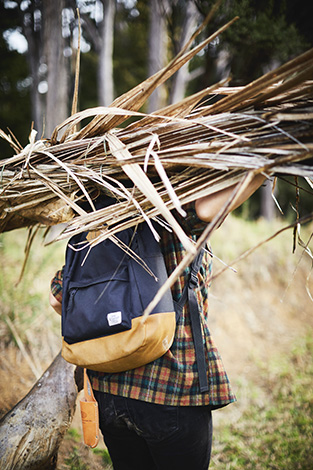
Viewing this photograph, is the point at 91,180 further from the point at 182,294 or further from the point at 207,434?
the point at 207,434

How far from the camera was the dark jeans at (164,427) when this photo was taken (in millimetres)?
1098

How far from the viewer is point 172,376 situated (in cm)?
111

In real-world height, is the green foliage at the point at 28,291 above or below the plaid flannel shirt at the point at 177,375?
above

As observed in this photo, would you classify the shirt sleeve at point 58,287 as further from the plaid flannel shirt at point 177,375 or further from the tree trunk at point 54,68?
the tree trunk at point 54,68

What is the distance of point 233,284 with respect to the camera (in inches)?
175

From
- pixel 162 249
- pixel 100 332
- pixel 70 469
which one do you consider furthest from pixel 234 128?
pixel 70 469

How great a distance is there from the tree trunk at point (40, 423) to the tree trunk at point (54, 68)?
10.3 ft

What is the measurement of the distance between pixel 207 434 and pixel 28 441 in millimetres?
850

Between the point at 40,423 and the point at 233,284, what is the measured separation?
3.33 meters

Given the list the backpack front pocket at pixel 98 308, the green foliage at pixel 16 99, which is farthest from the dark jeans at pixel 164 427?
the green foliage at pixel 16 99

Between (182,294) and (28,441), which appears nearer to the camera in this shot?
(182,294)

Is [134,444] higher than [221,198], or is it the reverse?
[221,198]

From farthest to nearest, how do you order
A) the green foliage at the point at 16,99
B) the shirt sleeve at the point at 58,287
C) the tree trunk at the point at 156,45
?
the green foliage at the point at 16,99 < the tree trunk at the point at 156,45 < the shirt sleeve at the point at 58,287

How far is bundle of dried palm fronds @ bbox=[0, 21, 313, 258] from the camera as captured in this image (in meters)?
0.88
